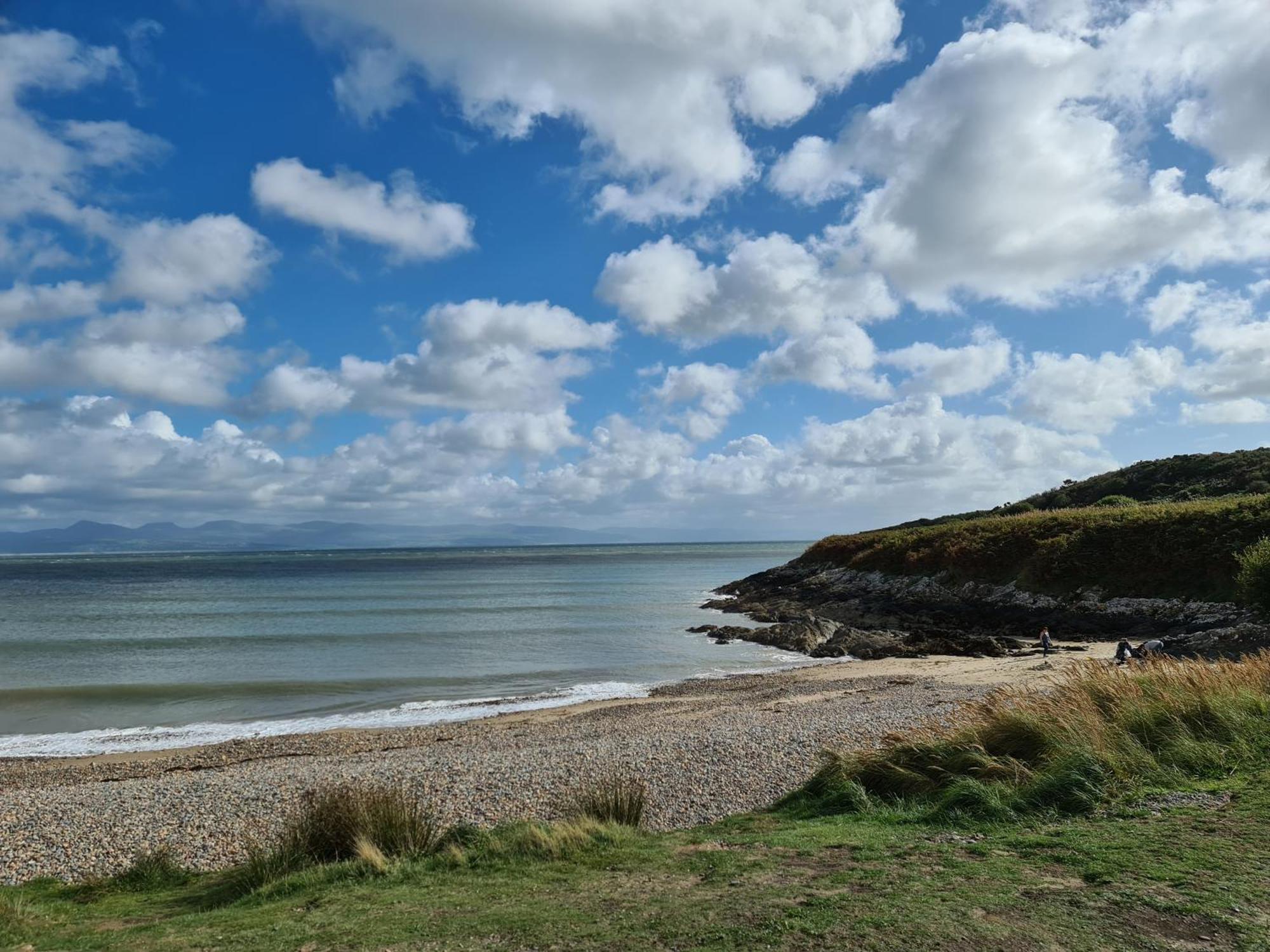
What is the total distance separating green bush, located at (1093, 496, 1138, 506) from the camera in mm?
58844

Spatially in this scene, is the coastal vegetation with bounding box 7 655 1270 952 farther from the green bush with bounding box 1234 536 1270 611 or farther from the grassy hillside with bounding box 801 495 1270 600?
the grassy hillside with bounding box 801 495 1270 600

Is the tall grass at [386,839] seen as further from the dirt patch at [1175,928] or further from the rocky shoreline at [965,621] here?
the rocky shoreline at [965,621]

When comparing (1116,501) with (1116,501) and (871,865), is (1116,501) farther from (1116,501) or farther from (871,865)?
(871,865)

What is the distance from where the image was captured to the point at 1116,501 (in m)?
62.2

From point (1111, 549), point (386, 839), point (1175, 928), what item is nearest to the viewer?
point (1175, 928)

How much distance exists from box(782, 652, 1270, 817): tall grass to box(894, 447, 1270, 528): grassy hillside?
5718cm

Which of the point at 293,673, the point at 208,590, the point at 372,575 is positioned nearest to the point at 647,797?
the point at 293,673

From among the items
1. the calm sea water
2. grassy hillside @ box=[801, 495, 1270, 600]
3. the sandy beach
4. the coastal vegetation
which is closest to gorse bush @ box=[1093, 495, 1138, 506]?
grassy hillside @ box=[801, 495, 1270, 600]

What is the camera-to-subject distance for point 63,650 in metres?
35.2

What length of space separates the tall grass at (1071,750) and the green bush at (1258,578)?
1590 centimetres

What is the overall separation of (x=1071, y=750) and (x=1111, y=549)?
120 feet

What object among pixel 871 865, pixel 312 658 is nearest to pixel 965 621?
pixel 312 658

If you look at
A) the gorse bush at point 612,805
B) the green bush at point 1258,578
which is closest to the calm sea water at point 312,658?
the gorse bush at point 612,805

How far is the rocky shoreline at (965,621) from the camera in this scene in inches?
1118
